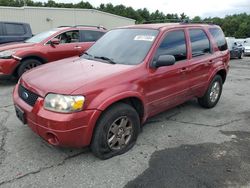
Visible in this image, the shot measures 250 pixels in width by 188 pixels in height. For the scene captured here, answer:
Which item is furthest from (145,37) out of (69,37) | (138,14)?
(138,14)

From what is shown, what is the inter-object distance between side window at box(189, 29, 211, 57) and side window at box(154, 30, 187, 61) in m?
0.30

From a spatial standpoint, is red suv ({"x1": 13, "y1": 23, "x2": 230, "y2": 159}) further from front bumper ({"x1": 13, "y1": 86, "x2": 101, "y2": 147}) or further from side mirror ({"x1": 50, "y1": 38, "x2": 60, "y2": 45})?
side mirror ({"x1": 50, "y1": 38, "x2": 60, "y2": 45})

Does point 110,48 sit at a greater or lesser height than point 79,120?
greater

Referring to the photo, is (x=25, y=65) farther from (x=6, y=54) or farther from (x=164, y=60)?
(x=164, y=60)

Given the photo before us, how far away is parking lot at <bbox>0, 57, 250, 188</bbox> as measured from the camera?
10.4ft

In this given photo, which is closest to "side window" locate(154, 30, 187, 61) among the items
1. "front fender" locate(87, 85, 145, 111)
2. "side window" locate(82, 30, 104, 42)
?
"front fender" locate(87, 85, 145, 111)

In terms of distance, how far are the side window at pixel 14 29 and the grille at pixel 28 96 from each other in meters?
7.83

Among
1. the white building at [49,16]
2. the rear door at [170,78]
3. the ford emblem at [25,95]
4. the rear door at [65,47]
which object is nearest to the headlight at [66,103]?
the ford emblem at [25,95]

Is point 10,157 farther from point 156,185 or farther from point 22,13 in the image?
point 22,13

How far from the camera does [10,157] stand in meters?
3.61

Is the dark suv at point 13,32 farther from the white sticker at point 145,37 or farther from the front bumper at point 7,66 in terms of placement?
the white sticker at point 145,37

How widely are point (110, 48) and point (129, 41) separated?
0.34 m

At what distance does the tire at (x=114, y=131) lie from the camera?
340 centimetres

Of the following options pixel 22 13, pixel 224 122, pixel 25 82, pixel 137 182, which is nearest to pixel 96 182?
pixel 137 182
